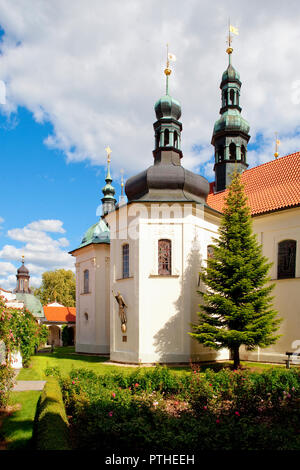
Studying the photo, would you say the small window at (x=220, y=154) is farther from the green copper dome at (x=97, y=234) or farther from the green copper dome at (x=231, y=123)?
the green copper dome at (x=97, y=234)

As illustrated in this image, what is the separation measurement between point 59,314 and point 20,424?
127 ft

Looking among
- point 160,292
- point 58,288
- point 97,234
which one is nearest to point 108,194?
point 97,234

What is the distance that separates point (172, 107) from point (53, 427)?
774 inches

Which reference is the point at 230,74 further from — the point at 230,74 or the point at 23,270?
the point at 23,270

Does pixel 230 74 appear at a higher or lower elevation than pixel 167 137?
higher

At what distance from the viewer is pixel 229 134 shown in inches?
1112

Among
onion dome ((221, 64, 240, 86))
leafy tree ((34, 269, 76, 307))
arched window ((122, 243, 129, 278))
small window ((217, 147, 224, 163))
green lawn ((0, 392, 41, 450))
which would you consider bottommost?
leafy tree ((34, 269, 76, 307))

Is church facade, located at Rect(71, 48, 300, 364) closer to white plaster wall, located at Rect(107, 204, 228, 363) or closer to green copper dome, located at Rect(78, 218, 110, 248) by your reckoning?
white plaster wall, located at Rect(107, 204, 228, 363)

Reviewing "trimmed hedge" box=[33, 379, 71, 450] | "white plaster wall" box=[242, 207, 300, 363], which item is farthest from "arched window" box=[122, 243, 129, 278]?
"trimmed hedge" box=[33, 379, 71, 450]

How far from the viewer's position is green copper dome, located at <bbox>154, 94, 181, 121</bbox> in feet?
71.5

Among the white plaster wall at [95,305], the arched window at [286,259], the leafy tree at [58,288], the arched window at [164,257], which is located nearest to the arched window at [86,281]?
the white plaster wall at [95,305]

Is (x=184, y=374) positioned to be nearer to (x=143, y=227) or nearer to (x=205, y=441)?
(x=205, y=441)

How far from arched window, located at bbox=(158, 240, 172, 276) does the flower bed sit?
7935mm

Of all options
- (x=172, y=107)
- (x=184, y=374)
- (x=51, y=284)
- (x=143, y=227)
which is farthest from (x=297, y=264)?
(x=51, y=284)
